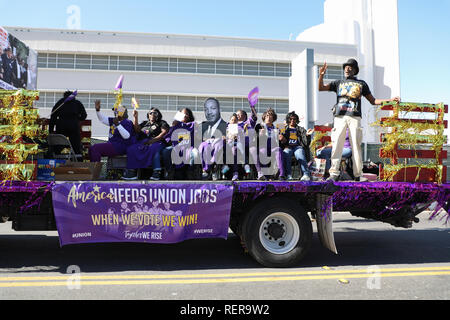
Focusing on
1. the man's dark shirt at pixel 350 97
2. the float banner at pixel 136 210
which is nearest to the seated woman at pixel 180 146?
the float banner at pixel 136 210

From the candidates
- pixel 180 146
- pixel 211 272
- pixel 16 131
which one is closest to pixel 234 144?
pixel 180 146

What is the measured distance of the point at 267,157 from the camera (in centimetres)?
572

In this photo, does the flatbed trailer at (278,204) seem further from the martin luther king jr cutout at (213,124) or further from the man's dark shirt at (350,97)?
the martin luther king jr cutout at (213,124)

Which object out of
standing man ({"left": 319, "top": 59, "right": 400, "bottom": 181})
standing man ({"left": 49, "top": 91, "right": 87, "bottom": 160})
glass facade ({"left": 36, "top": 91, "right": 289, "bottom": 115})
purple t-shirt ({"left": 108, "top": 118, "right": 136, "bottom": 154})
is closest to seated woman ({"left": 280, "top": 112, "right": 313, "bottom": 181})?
standing man ({"left": 319, "top": 59, "right": 400, "bottom": 181})

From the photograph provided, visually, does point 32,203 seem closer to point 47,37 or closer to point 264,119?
point 264,119

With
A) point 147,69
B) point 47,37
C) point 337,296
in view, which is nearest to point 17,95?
point 337,296

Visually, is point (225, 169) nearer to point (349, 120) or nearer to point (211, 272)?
point (211, 272)

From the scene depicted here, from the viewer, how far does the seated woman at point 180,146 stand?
18.9ft

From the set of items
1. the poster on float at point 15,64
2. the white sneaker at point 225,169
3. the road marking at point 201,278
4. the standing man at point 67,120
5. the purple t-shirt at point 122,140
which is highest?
the poster on float at point 15,64

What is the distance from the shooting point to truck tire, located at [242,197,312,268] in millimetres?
4684

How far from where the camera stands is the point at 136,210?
14.6 feet

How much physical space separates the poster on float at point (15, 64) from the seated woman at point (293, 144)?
5.46 metres

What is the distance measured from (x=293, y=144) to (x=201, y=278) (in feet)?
8.95

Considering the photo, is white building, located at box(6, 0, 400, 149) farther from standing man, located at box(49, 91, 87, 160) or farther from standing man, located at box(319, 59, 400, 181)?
standing man, located at box(319, 59, 400, 181)
